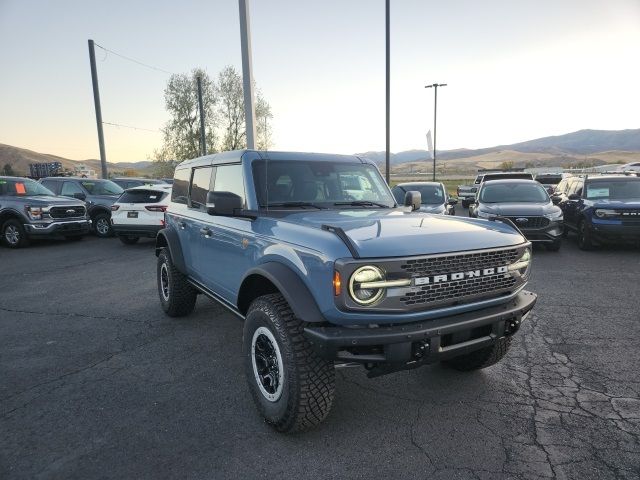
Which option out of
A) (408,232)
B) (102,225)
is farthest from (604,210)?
(102,225)

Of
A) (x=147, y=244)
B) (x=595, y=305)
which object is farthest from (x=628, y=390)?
(x=147, y=244)

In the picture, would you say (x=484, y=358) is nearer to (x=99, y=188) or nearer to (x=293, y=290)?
(x=293, y=290)

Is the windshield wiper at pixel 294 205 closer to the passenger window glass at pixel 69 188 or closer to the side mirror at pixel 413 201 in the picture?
the side mirror at pixel 413 201

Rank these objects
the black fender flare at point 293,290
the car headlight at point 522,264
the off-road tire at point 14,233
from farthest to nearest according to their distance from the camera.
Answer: the off-road tire at point 14,233 < the car headlight at point 522,264 < the black fender flare at point 293,290

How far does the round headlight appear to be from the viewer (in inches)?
95.1

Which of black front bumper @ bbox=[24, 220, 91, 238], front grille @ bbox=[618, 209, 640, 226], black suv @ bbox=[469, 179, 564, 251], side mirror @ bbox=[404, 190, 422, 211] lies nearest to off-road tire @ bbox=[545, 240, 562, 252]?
black suv @ bbox=[469, 179, 564, 251]

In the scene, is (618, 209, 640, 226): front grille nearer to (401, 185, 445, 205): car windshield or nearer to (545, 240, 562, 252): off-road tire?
(545, 240, 562, 252): off-road tire

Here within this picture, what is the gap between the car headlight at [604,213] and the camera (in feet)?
29.7

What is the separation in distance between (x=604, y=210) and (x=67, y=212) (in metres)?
13.7

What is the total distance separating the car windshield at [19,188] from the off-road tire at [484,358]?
12806 millimetres

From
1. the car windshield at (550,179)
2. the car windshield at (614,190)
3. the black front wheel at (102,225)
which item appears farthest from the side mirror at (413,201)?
the car windshield at (550,179)

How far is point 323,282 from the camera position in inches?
98.0

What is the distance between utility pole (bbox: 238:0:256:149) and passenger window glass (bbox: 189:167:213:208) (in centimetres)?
672

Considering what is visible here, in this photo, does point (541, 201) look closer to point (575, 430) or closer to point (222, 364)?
point (575, 430)
